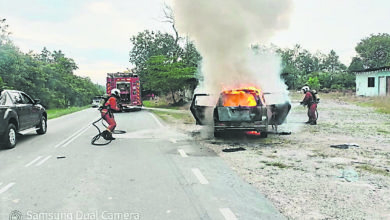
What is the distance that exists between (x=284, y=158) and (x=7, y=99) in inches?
321

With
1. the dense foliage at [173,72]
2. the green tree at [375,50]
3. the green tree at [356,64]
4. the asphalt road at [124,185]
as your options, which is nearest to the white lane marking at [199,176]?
the asphalt road at [124,185]

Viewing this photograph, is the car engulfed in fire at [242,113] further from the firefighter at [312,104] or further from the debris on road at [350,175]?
the firefighter at [312,104]

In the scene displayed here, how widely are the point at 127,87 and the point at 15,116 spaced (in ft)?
61.9

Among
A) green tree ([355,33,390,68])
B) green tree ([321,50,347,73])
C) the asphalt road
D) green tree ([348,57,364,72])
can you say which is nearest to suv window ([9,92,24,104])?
the asphalt road

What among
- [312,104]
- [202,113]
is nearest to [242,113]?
[202,113]

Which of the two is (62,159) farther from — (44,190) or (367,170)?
(367,170)

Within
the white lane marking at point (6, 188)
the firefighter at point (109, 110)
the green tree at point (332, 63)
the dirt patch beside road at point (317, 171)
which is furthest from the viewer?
the green tree at point (332, 63)

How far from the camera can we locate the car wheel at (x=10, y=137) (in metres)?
9.46

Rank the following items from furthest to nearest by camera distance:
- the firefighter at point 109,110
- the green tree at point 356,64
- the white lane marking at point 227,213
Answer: the green tree at point 356,64
the firefighter at point 109,110
the white lane marking at point 227,213

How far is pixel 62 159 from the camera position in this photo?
26.5ft

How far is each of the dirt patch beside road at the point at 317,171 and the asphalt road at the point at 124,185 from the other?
41 centimetres

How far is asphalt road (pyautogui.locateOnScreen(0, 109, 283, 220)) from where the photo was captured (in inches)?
176

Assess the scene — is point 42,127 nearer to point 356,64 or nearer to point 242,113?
point 242,113

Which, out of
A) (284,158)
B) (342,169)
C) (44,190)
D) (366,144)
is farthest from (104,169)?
(366,144)
